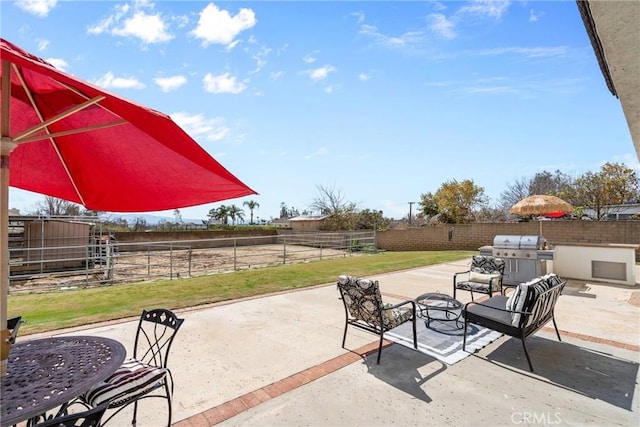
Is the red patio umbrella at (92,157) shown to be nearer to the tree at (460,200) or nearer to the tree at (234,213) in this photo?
the tree at (460,200)

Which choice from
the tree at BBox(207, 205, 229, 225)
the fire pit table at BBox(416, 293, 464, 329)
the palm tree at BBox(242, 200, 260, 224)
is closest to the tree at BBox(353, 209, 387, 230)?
the fire pit table at BBox(416, 293, 464, 329)

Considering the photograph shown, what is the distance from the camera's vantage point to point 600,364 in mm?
3408

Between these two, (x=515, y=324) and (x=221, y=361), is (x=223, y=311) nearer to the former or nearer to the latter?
(x=221, y=361)

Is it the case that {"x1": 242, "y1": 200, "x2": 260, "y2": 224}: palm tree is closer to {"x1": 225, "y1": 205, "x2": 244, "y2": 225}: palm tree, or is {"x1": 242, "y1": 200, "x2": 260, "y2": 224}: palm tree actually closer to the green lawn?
{"x1": 225, "y1": 205, "x2": 244, "y2": 225}: palm tree

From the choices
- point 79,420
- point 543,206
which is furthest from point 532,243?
point 79,420

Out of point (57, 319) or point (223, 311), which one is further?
point (223, 311)

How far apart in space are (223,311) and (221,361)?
6.39 ft

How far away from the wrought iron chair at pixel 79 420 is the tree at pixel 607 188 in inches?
817

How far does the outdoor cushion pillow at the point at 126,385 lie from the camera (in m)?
1.98

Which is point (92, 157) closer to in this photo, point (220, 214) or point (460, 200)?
point (460, 200)

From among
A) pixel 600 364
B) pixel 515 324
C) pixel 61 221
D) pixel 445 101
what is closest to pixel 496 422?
pixel 515 324

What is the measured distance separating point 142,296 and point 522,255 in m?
8.55

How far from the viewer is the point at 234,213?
179 ft

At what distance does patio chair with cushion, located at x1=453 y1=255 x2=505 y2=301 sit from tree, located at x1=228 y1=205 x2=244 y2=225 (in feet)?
161
